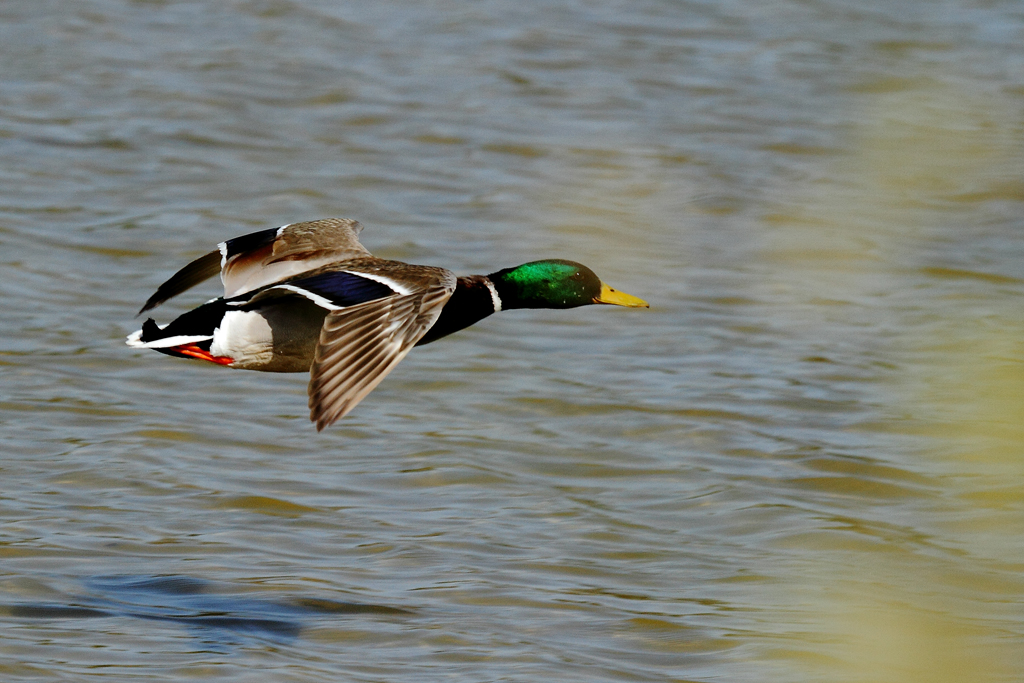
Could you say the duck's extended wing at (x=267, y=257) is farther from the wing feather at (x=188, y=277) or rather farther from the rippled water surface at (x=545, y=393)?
the rippled water surface at (x=545, y=393)

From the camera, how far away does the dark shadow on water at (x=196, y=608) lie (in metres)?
5.30

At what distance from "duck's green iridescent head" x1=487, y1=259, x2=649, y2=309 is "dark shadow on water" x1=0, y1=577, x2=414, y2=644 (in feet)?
4.09

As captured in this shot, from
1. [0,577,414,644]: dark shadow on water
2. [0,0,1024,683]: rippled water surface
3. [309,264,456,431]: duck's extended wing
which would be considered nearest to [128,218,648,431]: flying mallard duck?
[309,264,456,431]: duck's extended wing

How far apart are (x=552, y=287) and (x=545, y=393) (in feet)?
6.88

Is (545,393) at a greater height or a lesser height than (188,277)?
lesser

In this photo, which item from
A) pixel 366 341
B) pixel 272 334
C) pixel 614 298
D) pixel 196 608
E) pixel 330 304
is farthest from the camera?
pixel 614 298

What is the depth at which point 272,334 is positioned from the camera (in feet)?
16.8

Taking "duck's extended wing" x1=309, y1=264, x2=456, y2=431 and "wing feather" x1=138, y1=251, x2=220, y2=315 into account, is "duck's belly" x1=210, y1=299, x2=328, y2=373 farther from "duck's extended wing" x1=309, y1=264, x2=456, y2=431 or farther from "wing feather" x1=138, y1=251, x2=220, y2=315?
"wing feather" x1=138, y1=251, x2=220, y2=315

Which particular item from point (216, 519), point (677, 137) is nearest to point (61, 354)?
point (216, 519)

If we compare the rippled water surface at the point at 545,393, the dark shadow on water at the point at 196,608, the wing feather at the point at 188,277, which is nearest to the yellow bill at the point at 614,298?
the rippled water surface at the point at 545,393

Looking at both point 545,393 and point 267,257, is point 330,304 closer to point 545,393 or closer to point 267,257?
point 267,257

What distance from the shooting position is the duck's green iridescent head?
571 cm

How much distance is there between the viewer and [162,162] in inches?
435

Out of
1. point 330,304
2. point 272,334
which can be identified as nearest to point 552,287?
point 272,334
